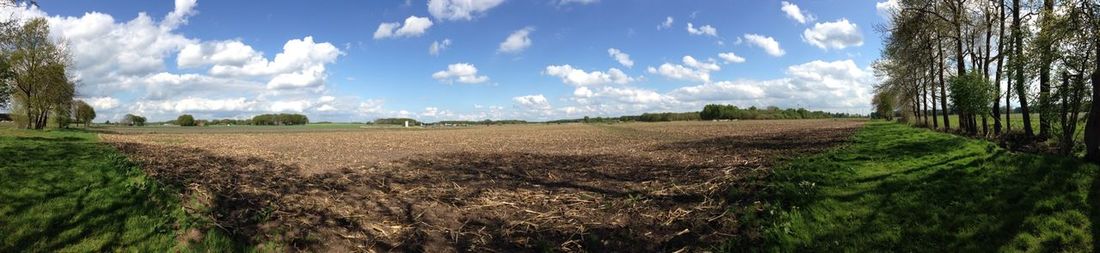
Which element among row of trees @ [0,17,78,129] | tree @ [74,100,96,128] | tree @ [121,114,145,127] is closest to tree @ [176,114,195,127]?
tree @ [121,114,145,127]

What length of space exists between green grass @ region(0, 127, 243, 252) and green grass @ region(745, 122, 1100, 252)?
9.19 meters

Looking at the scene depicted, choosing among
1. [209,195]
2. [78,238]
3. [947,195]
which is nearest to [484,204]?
[209,195]

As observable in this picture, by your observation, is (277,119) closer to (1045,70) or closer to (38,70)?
(38,70)

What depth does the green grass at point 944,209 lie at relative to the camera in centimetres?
673

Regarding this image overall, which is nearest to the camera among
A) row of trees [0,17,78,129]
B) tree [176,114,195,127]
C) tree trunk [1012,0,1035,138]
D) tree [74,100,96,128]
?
tree trunk [1012,0,1035,138]

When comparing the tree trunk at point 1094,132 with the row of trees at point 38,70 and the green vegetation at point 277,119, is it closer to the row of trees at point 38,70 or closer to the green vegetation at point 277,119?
the row of trees at point 38,70

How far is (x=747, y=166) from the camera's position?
15430mm

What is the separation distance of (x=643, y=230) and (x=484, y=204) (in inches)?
152

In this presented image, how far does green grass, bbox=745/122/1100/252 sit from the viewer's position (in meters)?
6.73

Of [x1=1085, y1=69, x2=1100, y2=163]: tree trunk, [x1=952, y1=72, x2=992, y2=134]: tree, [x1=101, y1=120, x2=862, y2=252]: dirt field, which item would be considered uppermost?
[x1=952, y1=72, x2=992, y2=134]: tree

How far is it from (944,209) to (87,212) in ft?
48.5

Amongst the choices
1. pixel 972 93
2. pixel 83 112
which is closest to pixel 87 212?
pixel 972 93

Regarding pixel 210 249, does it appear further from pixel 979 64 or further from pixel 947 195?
pixel 979 64

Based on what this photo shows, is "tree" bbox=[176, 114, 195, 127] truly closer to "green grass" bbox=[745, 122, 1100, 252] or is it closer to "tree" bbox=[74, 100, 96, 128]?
"tree" bbox=[74, 100, 96, 128]
